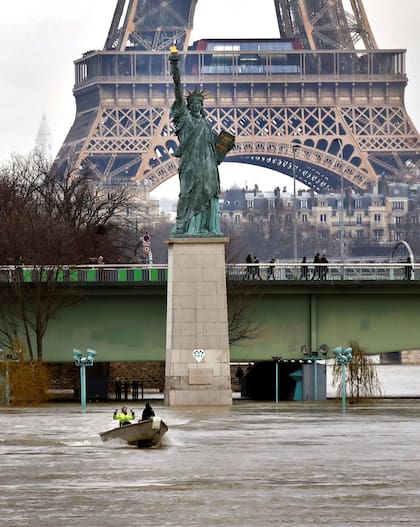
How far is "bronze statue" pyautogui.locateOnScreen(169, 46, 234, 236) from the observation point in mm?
62438

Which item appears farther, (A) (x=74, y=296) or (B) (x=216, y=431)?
(A) (x=74, y=296)

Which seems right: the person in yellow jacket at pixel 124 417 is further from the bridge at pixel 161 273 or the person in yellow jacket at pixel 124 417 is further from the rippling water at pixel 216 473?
the bridge at pixel 161 273

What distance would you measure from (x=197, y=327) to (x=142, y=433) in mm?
16930

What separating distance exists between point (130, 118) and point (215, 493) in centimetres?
15381

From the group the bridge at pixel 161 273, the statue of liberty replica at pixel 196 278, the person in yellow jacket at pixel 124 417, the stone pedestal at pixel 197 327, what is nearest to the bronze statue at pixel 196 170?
the statue of liberty replica at pixel 196 278

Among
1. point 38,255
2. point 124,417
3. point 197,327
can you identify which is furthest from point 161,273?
point 124,417

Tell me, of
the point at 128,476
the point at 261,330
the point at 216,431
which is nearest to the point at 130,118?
the point at 261,330

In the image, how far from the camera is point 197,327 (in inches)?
2430

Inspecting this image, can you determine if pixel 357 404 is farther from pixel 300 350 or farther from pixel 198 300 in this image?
pixel 198 300

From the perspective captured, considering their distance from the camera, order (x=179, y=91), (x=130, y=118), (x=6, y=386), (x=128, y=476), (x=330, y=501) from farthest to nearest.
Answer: (x=130, y=118) → (x=6, y=386) → (x=179, y=91) → (x=128, y=476) → (x=330, y=501)

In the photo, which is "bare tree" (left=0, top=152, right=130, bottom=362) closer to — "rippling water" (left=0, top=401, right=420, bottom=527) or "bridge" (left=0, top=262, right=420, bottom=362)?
"bridge" (left=0, top=262, right=420, bottom=362)

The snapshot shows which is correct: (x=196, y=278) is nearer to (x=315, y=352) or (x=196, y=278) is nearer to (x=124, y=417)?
(x=315, y=352)

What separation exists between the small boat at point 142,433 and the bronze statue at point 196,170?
17.4m

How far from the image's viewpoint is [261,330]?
70.8m
